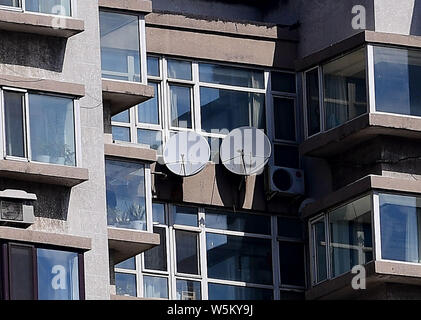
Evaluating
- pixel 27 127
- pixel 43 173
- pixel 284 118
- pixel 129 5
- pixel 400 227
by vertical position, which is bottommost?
pixel 400 227

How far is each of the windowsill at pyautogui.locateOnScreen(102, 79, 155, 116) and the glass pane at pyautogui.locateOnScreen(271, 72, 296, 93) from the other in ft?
13.7

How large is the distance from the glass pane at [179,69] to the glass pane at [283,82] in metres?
1.54

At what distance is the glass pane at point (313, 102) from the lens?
49281mm

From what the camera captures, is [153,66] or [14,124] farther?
[153,66]

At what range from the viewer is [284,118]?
50.1m

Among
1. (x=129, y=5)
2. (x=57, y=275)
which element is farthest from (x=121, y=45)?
(x=57, y=275)

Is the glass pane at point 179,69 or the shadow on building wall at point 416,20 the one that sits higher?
the shadow on building wall at point 416,20

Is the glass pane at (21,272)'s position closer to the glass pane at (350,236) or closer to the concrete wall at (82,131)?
the concrete wall at (82,131)

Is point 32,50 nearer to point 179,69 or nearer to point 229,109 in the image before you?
point 179,69

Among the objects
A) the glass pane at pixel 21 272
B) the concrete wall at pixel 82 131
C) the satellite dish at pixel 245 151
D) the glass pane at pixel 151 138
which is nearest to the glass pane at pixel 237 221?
the satellite dish at pixel 245 151

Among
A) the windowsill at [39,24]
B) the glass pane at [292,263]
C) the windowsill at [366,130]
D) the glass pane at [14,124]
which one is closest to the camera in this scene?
the glass pane at [14,124]

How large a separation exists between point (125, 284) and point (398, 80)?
5335 millimetres

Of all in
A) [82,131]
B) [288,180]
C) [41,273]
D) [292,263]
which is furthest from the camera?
[288,180]

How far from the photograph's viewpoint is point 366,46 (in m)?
48.2
